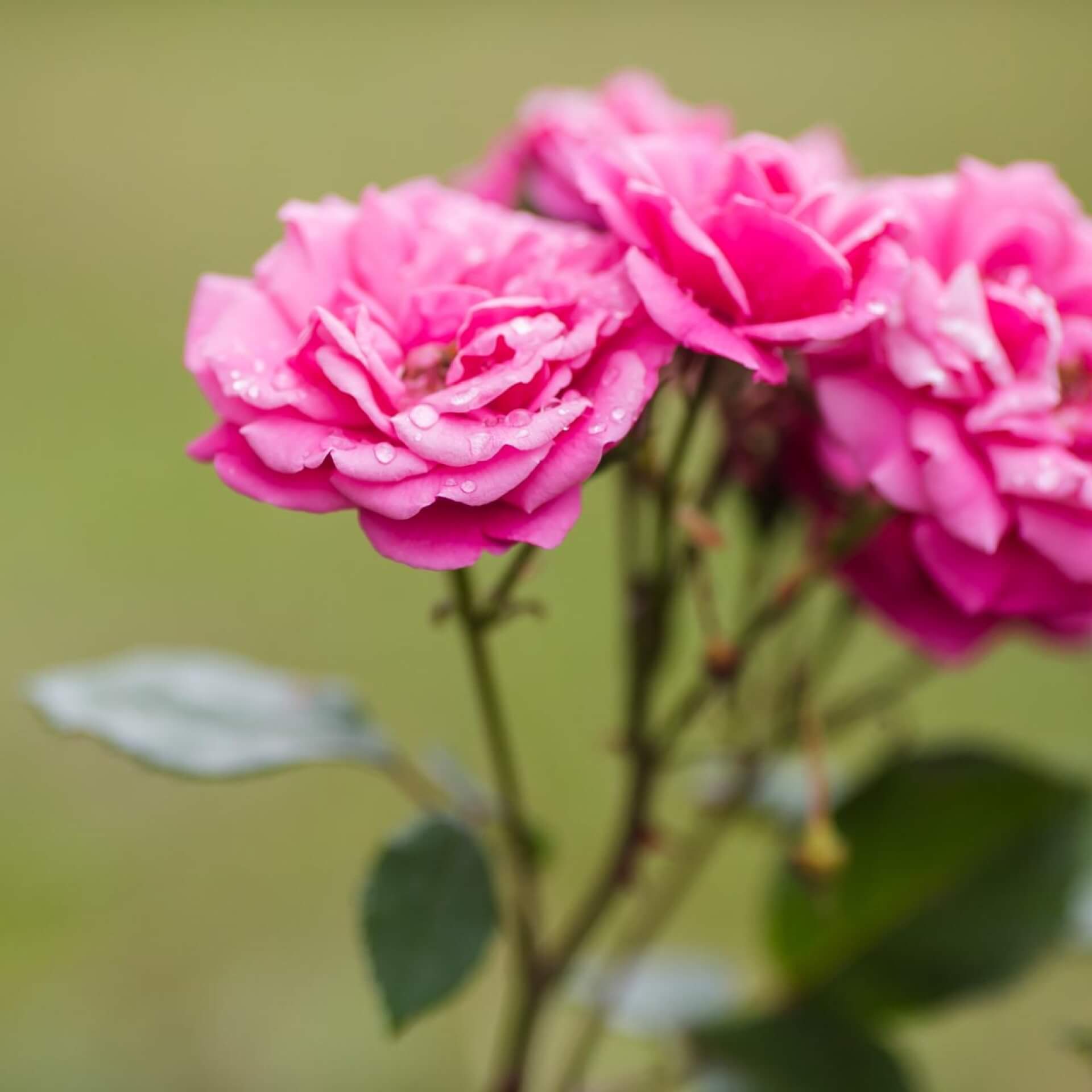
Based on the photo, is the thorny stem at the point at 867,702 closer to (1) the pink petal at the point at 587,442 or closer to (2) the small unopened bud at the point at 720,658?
(2) the small unopened bud at the point at 720,658

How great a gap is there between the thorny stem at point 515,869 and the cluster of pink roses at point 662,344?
9cm

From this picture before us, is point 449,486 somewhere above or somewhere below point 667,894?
above

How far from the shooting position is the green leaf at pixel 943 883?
50 cm

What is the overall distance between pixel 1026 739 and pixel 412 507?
2.94 ft

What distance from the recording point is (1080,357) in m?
0.36

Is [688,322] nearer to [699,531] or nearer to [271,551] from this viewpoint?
[699,531]

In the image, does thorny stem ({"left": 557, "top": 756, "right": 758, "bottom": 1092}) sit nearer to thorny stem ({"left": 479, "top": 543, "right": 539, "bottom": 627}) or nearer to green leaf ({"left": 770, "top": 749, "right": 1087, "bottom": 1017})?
green leaf ({"left": 770, "top": 749, "right": 1087, "bottom": 1017})

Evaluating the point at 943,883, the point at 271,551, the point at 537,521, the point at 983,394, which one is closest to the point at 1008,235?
the point at 983,394

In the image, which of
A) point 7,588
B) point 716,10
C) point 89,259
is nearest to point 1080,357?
point 7,588

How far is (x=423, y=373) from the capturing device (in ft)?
1.06

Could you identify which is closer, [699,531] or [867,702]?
[699,531]

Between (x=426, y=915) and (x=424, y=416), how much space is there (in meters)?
0.17

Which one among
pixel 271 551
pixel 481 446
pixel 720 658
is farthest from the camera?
pixel 271 551

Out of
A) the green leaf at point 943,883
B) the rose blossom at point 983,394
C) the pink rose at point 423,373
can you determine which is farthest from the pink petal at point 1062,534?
the green leaf at point 943,883
